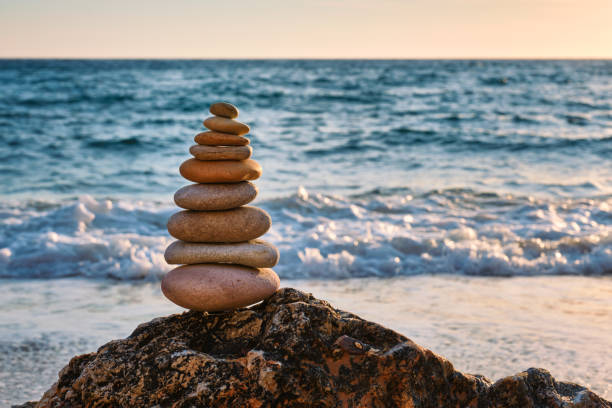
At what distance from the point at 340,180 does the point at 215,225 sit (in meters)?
8.92

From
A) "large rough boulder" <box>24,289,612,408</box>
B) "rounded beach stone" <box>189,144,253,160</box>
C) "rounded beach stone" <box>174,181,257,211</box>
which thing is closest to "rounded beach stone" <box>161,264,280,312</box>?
"large rough boulder" <box>24,289,612,408</box>

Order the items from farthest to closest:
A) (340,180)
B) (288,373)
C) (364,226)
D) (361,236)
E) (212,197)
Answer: (340,180), (364,226), (361,236), (212,197), (288,373)

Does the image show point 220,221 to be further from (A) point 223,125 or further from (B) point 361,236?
(B) point 361,236

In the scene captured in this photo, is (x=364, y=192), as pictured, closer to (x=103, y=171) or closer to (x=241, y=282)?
(x=103, y=171)

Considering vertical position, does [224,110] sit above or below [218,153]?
above

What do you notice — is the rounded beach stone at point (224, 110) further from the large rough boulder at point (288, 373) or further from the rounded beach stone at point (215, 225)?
the large rough boulder at point (288, 373)

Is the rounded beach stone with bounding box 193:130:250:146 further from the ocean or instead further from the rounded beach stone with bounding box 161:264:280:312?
the ocean

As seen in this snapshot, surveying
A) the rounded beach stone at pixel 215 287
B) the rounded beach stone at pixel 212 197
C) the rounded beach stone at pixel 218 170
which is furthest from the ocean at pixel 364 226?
the rounded beach stone at pixel 218 170

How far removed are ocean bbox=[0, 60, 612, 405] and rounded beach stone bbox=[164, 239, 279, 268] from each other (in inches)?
61.5

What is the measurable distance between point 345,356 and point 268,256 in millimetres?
803

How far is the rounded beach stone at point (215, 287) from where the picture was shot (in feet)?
9.70

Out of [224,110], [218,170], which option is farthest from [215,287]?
[224,110]

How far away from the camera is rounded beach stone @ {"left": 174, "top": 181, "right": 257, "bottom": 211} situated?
3092 millimetres

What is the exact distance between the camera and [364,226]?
28.3 ft
